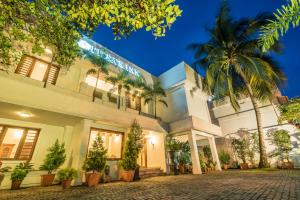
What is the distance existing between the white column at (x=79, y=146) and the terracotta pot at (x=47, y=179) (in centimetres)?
93

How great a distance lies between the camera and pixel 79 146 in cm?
765

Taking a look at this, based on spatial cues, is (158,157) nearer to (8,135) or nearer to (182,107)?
(182,107)

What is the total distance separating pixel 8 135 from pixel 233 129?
60.9ft

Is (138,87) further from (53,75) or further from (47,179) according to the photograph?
(47,179)

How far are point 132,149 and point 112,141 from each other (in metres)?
3.13

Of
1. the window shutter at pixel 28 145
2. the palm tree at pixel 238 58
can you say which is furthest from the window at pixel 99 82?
the palm tree at pixel 238 58

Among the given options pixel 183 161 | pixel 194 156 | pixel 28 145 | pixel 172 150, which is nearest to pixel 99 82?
pixel 28 145

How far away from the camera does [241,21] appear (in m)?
12.1

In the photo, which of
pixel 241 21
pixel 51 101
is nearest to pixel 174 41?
pixel 241 21

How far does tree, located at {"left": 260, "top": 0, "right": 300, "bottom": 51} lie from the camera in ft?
3.58

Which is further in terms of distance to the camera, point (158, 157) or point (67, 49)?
point (158, 157)

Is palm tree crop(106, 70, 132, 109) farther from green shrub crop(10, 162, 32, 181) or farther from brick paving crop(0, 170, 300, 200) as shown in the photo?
brick paving crop(0, 170, 300, 200)

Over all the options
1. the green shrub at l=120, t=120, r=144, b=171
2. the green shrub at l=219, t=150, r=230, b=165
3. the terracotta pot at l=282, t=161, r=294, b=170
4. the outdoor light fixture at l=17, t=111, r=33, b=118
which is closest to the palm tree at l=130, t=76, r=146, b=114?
the green shrub at l=120, t=120, r=144, b=171

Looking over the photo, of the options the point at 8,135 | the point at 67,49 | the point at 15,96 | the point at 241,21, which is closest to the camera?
the point at 67,49
